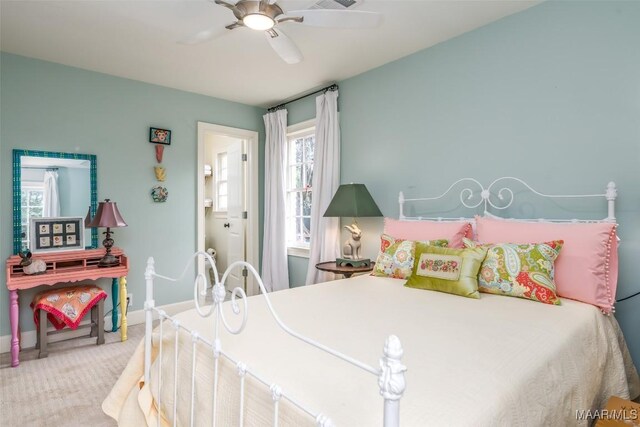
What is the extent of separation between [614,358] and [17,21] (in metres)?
4.22

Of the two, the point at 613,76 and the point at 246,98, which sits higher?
the point at 246,98

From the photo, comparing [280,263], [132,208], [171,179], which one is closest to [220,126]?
[171,179]

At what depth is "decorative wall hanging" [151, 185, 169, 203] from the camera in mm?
3795

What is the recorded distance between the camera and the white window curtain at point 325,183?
145 inches

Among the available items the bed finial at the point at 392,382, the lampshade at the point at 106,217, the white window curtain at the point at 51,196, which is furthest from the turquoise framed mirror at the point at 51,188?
the bed finial at the point at 392,382

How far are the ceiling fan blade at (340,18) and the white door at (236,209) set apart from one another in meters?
2.89

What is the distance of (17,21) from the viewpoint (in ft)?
8.32

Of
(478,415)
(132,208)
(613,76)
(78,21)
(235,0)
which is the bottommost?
(478,415)

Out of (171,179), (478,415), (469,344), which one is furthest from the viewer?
(171,179)

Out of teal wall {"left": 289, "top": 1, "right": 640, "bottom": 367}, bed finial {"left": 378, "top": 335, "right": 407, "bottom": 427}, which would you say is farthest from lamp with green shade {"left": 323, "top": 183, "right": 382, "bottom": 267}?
bed finial {"left": 378, "top": 335, "right": 407, "bottom": 427}

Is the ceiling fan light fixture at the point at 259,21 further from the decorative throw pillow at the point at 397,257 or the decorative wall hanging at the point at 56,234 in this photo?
the decorative wall hanging at the point at 56,234

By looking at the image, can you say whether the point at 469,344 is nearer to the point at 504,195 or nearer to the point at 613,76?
the point at 504,195

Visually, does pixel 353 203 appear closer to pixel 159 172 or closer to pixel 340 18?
pixel 340 18

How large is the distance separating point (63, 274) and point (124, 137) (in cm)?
145
